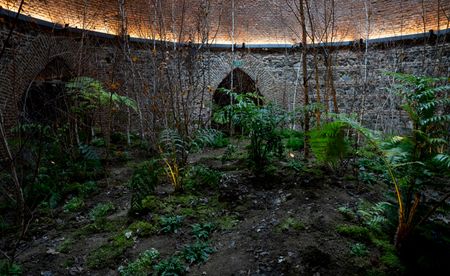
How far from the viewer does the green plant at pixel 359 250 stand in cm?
251

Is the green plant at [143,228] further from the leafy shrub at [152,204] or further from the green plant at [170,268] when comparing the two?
the green plant at [170,268]

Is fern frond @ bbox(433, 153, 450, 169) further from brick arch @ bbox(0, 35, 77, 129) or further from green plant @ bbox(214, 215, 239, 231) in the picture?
brick arch @ bbox(0, 35, 77, 129)

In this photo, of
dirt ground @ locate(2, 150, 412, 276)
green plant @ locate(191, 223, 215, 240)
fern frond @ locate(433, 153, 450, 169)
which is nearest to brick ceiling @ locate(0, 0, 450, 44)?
dirt ground @ locate(2, 150, 412, 276)

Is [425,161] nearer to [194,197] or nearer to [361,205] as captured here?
[361,205]

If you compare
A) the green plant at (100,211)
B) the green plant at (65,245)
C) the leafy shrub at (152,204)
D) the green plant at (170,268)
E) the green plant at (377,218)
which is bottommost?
the green plant at (65,245)

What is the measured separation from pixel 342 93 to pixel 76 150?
29.6 ft

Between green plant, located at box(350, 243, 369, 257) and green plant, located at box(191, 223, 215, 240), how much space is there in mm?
1575

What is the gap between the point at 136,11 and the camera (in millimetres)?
9891

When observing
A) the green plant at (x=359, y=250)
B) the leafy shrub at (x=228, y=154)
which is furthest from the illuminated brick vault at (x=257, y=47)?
the green plant at (x=359, y=250)

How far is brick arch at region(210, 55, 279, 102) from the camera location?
10.7m

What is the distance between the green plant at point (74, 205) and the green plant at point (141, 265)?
6.57 feet

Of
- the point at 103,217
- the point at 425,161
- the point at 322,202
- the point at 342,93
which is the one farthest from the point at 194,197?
the point at 342,93

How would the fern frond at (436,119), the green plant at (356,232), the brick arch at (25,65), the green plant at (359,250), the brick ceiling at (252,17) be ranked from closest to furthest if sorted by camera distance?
the fern frond at (436,119)
the green plant at (359,250)
the green plant at (356,232)
the brick arch at (25,65)
the brick ceiling at (252,17)

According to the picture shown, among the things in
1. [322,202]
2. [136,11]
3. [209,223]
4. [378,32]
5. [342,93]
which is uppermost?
[136,11]
